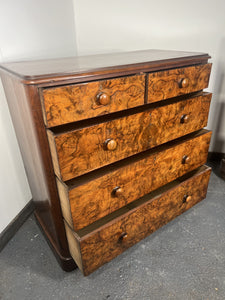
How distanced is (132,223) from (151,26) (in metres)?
1.28

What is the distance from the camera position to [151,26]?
1533 mm

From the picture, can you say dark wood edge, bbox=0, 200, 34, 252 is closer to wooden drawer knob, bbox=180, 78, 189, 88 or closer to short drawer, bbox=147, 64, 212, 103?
short drawer, bbox=147, 64, 212, 103

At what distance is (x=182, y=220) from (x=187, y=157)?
413 millimetres

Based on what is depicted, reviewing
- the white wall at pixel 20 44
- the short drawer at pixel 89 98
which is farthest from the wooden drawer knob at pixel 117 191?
the white wall at pixel 20 44

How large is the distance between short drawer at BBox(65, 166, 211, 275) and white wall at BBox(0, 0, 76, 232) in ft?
1.56

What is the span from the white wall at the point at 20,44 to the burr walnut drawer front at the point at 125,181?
1.57 feet

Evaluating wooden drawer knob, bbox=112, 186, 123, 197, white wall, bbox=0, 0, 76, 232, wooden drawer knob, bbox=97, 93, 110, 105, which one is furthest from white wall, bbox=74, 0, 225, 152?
wooden drawer knob, bbox=112, 186, 123, 197

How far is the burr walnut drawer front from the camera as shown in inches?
34.7

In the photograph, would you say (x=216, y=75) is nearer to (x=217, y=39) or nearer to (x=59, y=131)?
(x=217, y=39)

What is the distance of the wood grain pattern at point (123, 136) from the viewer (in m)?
0.80

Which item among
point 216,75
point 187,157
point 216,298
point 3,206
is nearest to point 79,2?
point 216,75

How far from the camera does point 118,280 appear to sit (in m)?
1.05

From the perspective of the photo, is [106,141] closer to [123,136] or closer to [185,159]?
[123,136]

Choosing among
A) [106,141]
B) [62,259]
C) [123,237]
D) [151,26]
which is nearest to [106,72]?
[106,141]
